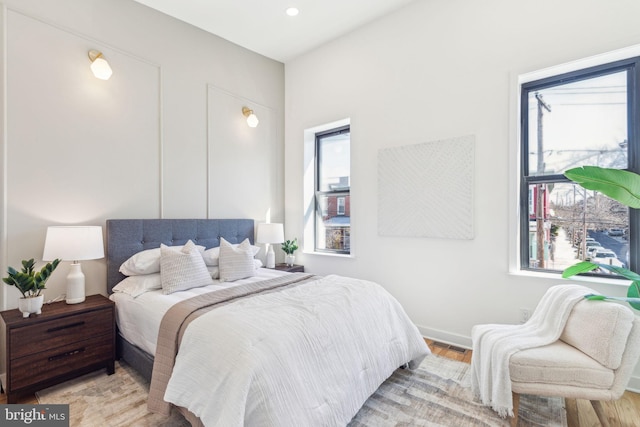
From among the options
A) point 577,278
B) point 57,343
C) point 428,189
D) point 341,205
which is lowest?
point 57,343

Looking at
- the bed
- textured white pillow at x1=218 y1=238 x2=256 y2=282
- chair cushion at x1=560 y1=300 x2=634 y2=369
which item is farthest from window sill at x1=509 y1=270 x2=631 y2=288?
textured white pillow at x1=218 y1=238 x2=256 y2=282

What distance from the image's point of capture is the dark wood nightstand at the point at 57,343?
1.98m

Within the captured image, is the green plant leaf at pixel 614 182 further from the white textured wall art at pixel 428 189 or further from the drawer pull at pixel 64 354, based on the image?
the drawer pull at pixel 64 354

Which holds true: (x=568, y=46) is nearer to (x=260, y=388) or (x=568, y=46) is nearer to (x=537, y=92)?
(x=537, y=92)

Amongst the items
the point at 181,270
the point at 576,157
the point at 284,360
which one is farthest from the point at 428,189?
the point at 181,270

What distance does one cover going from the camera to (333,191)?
13.6 feet

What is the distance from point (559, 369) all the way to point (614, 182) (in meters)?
1.16

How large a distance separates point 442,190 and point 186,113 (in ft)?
9.26

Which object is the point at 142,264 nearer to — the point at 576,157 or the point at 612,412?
the point at 612,412

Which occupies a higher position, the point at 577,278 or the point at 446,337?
the point at 577,278

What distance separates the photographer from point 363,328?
1994 mm

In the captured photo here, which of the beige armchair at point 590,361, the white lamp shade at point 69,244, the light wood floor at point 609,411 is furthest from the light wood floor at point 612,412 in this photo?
the white lamp shade at point 69,244

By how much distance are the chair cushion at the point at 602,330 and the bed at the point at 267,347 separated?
0.98m

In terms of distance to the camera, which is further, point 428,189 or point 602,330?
point 428,189
